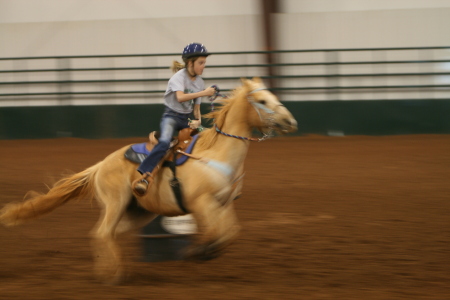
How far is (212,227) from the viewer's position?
15.6 ft

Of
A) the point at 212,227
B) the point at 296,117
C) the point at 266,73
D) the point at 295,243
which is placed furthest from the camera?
the point at 266,73

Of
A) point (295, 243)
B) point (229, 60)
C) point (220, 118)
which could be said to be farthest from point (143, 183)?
point (229, 60)

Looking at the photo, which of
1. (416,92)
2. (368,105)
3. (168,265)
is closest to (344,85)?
(368,105)

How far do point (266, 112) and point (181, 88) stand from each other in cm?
83

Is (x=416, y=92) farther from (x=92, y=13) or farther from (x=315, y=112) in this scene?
(x=92, y=13)

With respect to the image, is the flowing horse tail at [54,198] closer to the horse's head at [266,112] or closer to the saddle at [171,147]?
the saddle at [171,147]

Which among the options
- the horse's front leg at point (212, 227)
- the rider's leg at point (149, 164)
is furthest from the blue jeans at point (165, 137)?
the horse's front leg at point (212, 227)

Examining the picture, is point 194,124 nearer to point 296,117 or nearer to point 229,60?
point 296,117

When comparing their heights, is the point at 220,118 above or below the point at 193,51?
below

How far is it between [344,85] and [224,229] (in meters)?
11.3

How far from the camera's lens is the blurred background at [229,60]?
1524 cm

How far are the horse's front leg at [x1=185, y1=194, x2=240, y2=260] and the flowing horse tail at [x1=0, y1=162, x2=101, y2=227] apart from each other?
1199 mm

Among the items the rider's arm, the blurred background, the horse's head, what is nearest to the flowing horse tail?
the rider's arm

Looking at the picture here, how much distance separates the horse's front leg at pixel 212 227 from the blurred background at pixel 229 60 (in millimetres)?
10708
